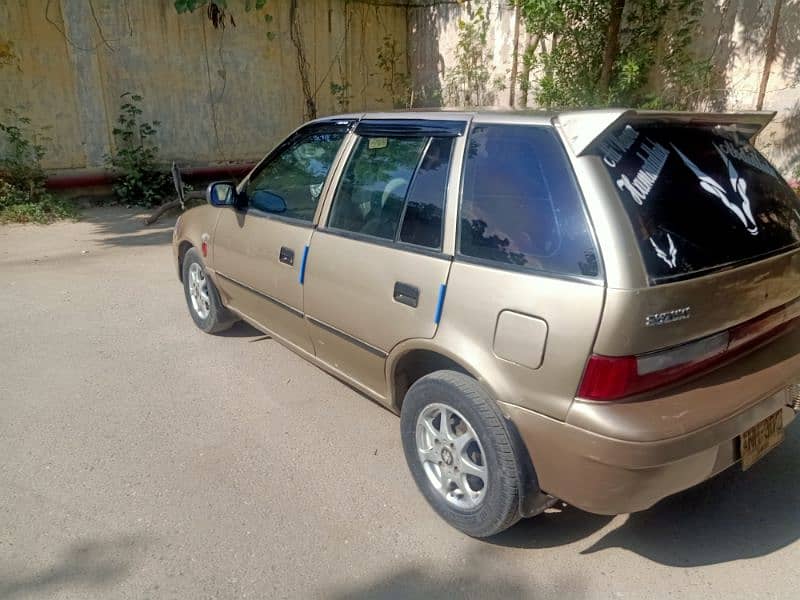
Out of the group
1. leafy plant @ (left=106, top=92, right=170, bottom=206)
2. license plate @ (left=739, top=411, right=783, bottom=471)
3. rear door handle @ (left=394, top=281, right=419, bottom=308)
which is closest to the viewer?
license plate @ (left=739, top=411, right=783, bottom=471)

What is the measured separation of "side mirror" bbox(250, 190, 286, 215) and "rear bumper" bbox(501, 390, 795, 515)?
6.69 feet

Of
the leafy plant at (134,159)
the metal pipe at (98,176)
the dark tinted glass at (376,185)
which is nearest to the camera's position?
the dark tinted glass at (376,185)

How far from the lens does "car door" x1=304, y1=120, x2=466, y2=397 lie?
267 cm

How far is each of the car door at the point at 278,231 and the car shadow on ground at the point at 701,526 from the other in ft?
5.38

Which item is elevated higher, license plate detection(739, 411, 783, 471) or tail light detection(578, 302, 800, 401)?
tail light detection(578, 302, 800, 401)

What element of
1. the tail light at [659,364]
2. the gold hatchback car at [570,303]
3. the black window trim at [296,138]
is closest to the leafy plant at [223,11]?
the black window trim at [296,138]

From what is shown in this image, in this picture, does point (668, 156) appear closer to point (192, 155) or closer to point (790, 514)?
point (790, 514)

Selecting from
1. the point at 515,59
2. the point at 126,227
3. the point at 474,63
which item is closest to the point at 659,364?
the point at 515,59

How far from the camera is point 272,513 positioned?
2.78 metres

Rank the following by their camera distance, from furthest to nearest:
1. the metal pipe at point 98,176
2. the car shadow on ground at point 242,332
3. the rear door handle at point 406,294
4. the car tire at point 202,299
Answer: the metal pipe at point 98,176 → the car shadow on ground at point 242,332 → the car tire at point 202,299 → the rear door handle at point 406,294

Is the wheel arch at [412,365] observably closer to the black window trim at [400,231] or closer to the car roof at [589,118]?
the black window trim at [400,231]

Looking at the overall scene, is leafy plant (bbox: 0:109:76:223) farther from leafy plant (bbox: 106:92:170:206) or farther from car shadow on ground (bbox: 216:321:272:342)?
car shadow on ground (bbox: 216:321:272:342)

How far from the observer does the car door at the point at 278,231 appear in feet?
11.4

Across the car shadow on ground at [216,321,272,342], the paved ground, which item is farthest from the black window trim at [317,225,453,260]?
the car shadow on ground at [216,321,272,342]
